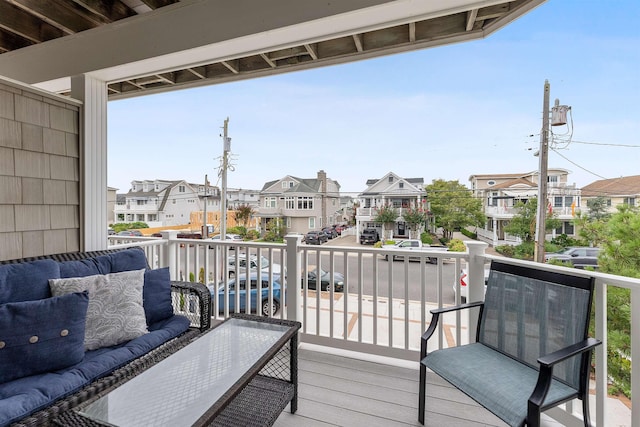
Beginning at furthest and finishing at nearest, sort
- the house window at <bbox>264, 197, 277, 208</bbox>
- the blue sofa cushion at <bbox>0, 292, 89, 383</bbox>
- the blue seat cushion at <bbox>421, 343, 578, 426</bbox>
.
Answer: the house window at <bbox>264, 197, 277, 208</bbox>, the blue sofa cushion at <bbox>0, 292, 89, 383</bbox>, the blue seat cushion at <bbox>421, 343, 578, 426</bbox>

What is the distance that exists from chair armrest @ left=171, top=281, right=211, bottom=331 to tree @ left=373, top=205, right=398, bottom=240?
4135mm

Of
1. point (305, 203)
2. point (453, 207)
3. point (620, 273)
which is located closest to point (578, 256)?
point (620, 273)

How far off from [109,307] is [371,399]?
1.77 m

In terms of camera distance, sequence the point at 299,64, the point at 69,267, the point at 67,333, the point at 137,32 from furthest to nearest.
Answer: the point at 299,64 → the point at 137,32 → the point at 69,267 → the point at 67,333

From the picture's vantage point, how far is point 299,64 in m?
2.64

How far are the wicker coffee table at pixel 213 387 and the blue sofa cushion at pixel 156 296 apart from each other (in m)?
0.51

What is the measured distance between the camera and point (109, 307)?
6.02ft

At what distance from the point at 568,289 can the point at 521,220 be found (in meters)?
3.52

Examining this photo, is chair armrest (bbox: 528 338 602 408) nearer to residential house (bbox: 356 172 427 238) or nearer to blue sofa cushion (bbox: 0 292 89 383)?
blue sofa cushion (bbox: 0 292 89 383)

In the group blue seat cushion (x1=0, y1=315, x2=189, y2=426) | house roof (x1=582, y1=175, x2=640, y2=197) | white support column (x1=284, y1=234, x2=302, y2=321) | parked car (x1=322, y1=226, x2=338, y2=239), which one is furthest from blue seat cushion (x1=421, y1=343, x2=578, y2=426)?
parked car (x1=322, y1=226, x2=338, y2=239)

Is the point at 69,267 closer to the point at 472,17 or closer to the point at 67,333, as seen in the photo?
the point at 67,333

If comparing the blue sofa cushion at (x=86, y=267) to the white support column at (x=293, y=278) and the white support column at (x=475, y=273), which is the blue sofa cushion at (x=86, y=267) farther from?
the white support column at (x=475, y=273)

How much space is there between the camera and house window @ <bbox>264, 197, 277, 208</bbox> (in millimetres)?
8680

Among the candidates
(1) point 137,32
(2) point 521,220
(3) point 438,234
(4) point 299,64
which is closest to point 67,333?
(1) point 137,32
